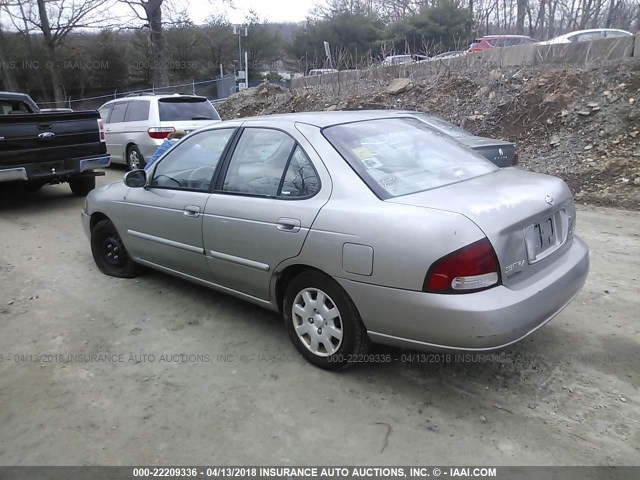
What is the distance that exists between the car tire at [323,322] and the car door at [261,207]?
0.72ft

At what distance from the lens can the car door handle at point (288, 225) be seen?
315cm

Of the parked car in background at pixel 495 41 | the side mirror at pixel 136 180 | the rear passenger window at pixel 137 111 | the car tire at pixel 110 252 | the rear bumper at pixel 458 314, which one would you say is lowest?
the car tire at pixel 110 252

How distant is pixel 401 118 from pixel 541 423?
231 centimetres

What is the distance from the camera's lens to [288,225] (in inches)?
126

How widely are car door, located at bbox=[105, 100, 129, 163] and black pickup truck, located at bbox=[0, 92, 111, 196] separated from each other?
8.35 feet

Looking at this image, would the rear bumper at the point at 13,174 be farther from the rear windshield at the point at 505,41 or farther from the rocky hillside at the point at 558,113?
the rear windshield at the point at 505,41

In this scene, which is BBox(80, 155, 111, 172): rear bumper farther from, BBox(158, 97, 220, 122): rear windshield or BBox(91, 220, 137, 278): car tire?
BBox(91, 220, 137, 278): car tire

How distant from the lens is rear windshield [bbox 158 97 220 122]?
10.4 metres

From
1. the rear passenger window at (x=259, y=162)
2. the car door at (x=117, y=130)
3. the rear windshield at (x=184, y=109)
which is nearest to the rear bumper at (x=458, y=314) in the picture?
the rear passenger window at (x=259, y=162)

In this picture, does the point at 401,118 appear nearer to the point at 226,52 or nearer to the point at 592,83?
the point at 592,83

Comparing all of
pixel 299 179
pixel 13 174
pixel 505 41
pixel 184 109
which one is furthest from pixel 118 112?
pixel 505 41

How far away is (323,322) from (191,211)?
1443 millimetres

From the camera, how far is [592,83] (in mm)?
10078

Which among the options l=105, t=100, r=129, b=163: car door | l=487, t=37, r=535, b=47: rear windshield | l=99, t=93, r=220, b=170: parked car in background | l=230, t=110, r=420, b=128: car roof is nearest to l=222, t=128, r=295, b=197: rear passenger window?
l=230, t=110, r=420, b=128: car roof
